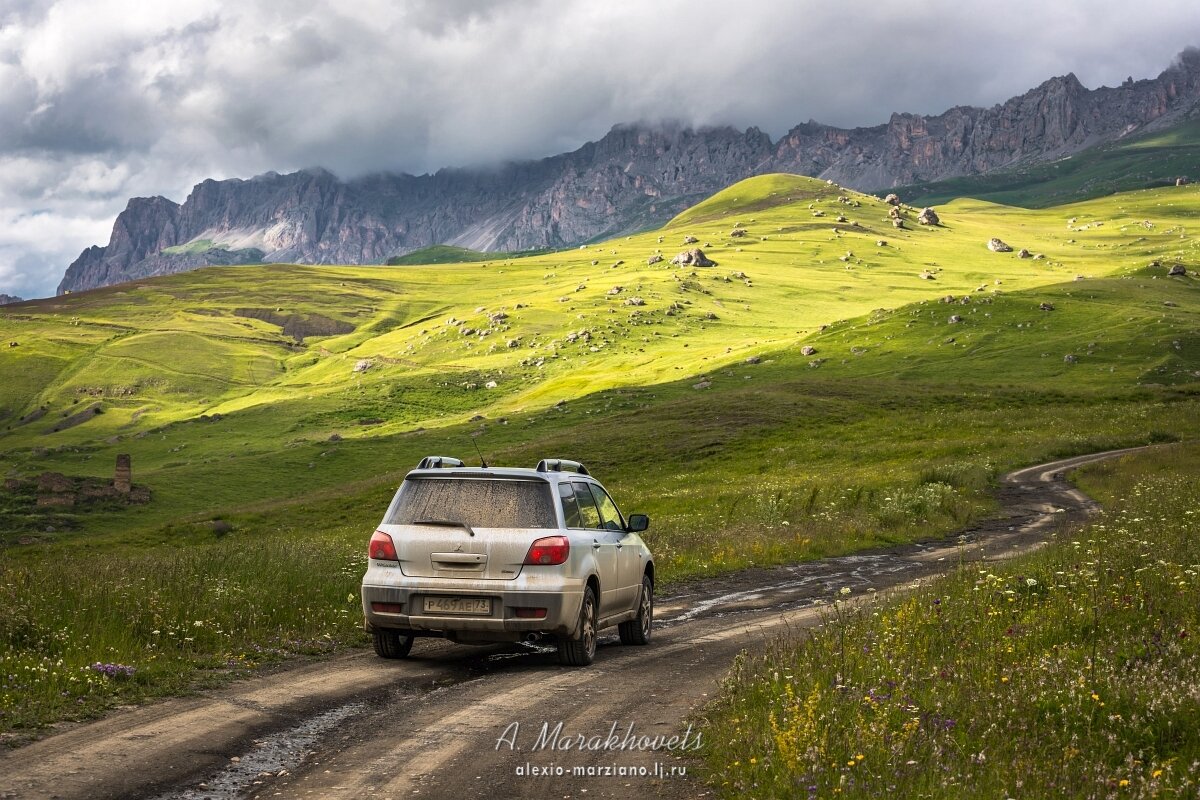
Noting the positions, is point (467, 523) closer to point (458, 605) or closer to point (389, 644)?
point (458, 605)

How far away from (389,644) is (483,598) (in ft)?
5.89

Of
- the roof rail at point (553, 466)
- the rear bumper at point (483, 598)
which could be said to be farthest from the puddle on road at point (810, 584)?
the rear bumper at point (483, 598)

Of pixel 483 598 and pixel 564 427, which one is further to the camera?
pixel 564 427

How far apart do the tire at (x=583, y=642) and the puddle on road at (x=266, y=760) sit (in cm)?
357

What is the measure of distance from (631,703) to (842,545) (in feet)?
68.8

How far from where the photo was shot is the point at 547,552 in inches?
534

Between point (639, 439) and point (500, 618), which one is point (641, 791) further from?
point (639, 439)

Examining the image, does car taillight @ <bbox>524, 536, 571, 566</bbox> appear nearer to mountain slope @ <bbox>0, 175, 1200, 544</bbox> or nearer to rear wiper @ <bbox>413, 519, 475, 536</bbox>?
rear wiper @ <bbox>413, 519, 475, 536</bbox>

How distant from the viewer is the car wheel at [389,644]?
14.3 metres

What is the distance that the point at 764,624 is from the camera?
1734 centimetres

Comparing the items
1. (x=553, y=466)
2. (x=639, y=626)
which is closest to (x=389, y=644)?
(x=553, y=466)

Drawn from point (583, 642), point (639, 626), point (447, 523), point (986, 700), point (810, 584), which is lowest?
point (810, 584)

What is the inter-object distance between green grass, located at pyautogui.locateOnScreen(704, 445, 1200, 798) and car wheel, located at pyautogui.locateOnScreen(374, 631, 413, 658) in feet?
16.5

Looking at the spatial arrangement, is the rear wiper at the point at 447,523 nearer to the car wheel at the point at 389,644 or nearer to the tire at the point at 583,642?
the car wheel at the point at 389,644
